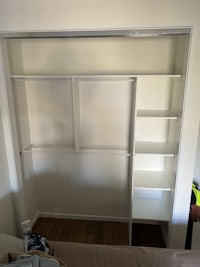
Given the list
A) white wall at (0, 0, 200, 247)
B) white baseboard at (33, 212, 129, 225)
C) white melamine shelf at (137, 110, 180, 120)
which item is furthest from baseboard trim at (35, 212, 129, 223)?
white wall at (0, 0, 200, 247)

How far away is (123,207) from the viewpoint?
2.71 m

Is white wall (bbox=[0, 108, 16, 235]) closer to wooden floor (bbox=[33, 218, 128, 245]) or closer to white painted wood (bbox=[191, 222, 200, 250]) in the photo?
wooden floor (bbox=[33, 218, 128, 245])

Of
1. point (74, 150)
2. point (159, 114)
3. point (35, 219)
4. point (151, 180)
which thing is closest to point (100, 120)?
point (74, 150)

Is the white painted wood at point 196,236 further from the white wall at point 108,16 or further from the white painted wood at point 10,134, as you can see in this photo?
the white painted wood at point 10,134

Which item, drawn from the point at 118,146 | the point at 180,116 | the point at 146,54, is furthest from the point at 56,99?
the point at 180,116

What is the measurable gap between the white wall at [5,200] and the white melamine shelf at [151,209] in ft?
4.25

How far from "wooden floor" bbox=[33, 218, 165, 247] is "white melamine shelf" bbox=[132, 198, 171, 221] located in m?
0.41

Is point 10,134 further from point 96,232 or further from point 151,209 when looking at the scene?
point 151,209

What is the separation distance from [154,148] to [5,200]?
5.34 feet

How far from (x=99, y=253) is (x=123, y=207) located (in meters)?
1.26

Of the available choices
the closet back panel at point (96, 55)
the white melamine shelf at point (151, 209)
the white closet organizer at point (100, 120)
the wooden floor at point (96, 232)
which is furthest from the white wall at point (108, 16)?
the wooden floor at point (96, 232)

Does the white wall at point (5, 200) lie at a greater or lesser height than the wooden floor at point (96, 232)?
greater

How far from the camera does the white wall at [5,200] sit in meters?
1.97

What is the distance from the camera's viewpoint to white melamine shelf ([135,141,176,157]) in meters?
2.12
